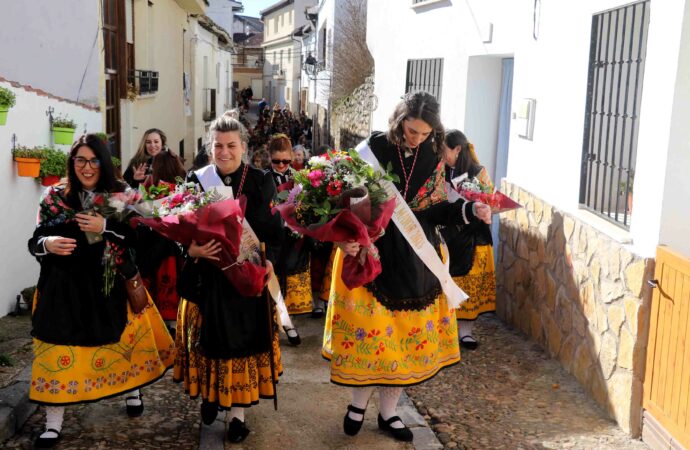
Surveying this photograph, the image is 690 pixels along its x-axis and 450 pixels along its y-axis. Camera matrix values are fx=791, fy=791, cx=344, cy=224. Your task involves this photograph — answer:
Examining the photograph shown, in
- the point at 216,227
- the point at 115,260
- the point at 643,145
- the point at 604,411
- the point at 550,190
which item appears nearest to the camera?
the point at 216,227

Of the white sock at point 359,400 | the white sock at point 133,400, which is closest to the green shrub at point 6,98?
the white sock at point 133,400

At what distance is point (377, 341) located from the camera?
4.36m

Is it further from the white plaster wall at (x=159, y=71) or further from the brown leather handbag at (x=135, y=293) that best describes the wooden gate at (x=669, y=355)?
the white plaster wall at (x=159, y=71)

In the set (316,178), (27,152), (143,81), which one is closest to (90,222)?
(316,178)

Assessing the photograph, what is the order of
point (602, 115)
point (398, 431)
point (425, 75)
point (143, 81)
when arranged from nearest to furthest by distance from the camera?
point (398, 431) < point (602, 115) < point (425, 75) < point (143, 81)

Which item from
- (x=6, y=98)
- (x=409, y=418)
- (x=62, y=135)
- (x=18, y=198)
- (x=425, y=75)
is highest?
(x=425, y=75)

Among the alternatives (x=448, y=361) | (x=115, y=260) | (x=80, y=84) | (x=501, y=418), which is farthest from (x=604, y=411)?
(x=80, y=84)

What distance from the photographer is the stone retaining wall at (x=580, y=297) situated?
457 cm

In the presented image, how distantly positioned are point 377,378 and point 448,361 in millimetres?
475

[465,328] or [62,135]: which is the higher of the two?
[62,135]

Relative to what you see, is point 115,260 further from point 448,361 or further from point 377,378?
point 448,361

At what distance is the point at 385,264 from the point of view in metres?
4.40

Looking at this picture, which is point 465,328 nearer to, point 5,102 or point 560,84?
point 560,84

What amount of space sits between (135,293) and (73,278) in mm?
335
